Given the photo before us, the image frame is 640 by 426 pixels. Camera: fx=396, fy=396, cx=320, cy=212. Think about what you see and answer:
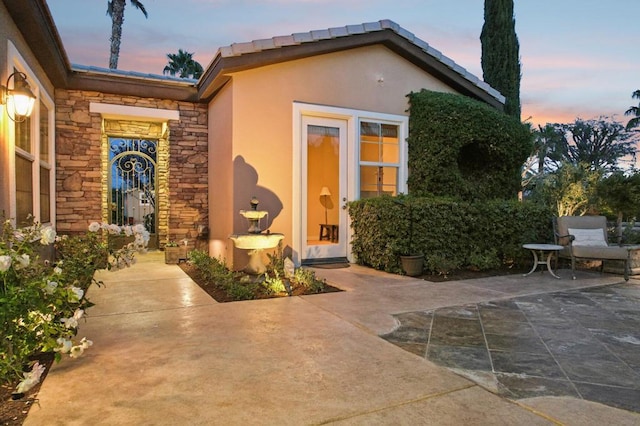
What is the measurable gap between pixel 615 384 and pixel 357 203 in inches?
184

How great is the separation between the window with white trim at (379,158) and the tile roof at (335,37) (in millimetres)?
1498

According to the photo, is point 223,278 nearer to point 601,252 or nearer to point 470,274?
point 470,274

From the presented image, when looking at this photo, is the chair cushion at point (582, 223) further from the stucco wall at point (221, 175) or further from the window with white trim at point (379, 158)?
the stucco wall at point (221, 175)

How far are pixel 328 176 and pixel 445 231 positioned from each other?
2816 mm

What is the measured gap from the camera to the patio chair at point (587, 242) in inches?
231

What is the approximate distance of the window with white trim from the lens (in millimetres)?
7164

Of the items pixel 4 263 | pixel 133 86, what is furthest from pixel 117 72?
pixel 4 263

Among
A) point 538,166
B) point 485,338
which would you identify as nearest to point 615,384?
point 485,338

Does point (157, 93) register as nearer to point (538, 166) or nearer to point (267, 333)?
point (267, 333)

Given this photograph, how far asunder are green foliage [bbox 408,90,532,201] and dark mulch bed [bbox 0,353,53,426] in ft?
20.2

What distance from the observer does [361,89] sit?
7.04m

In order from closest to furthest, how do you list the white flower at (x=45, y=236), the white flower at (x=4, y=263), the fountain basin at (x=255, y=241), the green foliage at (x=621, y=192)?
1. the white flower at (x=4, y=263)
2. the white flower at (x=45, y=236)
3. the fountain basin at (x=255, y=241)
4. the green foliage at (x=621, y=192)

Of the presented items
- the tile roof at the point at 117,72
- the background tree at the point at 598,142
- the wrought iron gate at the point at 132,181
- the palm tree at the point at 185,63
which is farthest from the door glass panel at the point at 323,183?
the background tree at the point at 598,142

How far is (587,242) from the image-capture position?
636 centimetres
